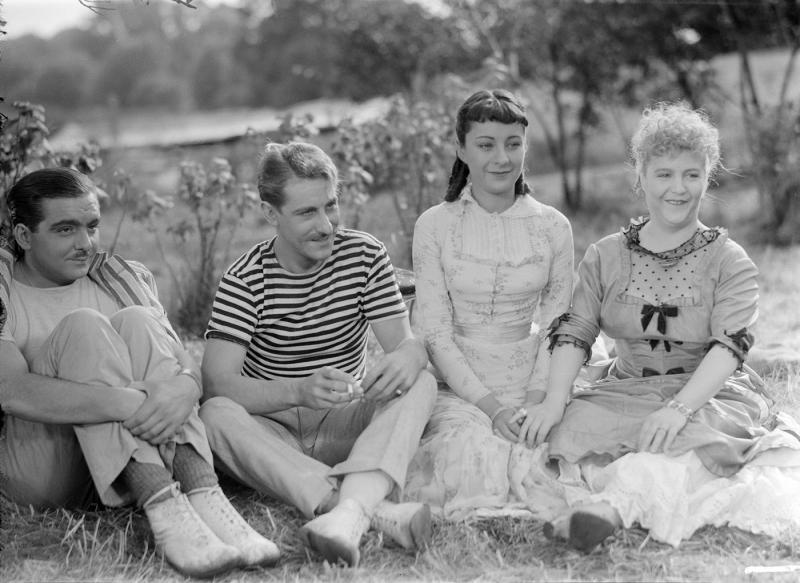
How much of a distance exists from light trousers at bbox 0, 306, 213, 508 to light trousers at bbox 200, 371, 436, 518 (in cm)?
10

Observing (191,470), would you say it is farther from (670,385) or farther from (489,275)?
(670,385)

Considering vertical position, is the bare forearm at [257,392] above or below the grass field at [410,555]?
above

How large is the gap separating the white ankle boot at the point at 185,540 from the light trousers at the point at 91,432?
0.43ft

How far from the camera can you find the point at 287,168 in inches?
109

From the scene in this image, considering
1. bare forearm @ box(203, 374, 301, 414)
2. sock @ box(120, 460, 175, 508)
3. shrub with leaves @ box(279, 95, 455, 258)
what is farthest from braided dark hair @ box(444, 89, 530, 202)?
shrub with leaves @ box(279, 95, 455, 258)

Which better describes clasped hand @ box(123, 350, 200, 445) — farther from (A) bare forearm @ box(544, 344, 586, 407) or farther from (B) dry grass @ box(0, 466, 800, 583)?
(A) bare forearm @ box(544, 344, 586, 407)

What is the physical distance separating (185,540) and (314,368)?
0.75m

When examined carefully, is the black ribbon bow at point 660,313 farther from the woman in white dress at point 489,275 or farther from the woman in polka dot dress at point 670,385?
the woman in white dress at point 489,275

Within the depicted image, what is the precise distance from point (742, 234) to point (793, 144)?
0.68 metres

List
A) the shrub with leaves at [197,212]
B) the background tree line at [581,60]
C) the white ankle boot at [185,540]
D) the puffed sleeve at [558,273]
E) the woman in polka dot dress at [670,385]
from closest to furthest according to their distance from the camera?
the white ankle boot at [185,540] < the woman in polka dot dress at [670,385] < the puffed sleeve at [558,273] < the shrub with leaves at [197,212] < the background tree line at [581,60]

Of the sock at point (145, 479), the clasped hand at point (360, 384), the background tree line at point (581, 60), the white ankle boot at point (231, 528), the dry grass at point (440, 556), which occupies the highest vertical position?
the background tree line at point (581, 60)

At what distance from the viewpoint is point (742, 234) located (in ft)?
22.3

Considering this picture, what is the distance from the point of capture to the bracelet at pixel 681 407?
8.40 feet

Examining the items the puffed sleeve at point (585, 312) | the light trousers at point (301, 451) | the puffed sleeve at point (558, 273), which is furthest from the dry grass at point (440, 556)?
the puffed sleeve at point (558, 273)
